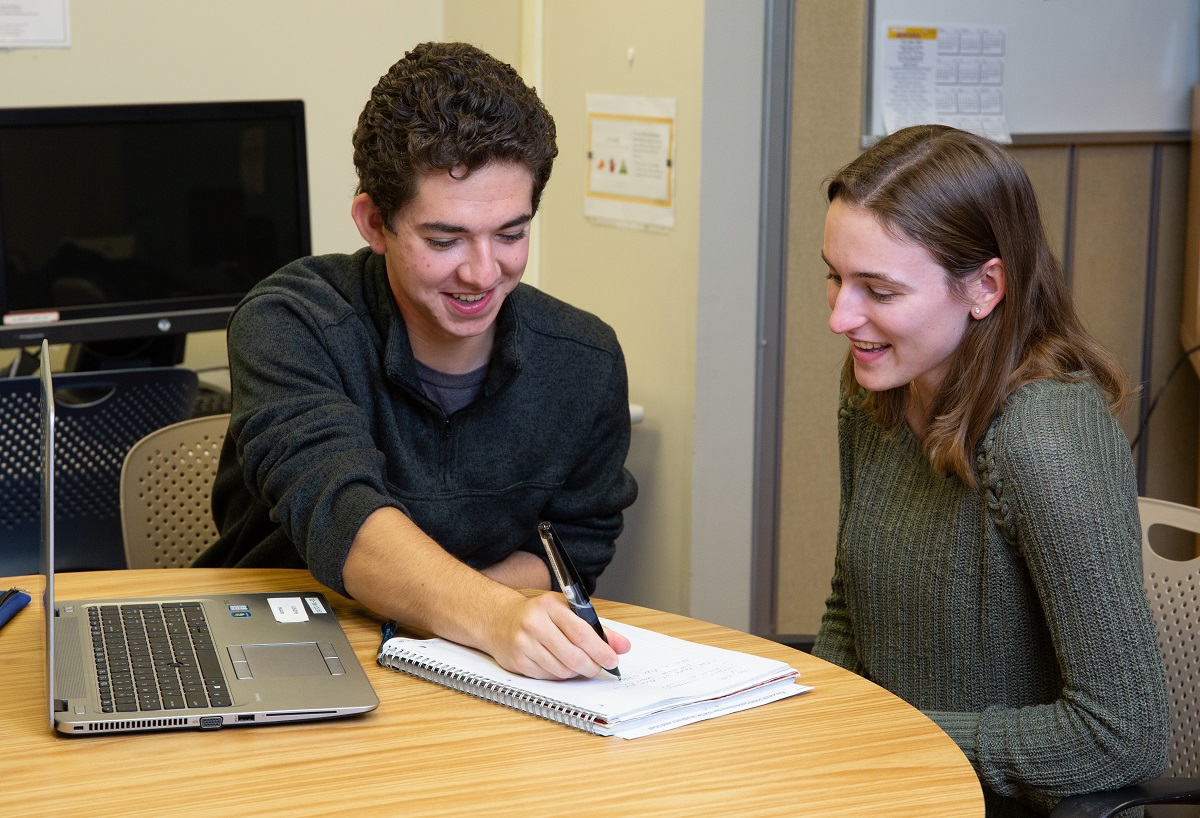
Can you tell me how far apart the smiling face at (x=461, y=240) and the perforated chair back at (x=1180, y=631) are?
83cm

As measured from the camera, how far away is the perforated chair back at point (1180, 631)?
5.09ft

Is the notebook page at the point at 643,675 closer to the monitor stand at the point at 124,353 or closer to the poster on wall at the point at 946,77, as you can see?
the poster on wall at the point at 946,77

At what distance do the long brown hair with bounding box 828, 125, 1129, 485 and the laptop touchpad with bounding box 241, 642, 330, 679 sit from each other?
26.8 inches

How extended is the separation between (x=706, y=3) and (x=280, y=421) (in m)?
Result: 1.30

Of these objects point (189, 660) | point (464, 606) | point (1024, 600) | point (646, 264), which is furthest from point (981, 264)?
point (646, 264)

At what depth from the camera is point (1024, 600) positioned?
1.38 meters

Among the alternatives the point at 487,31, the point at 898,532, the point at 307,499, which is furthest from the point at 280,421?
the point at 487,31

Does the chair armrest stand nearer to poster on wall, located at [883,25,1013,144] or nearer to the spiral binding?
the spiral binding

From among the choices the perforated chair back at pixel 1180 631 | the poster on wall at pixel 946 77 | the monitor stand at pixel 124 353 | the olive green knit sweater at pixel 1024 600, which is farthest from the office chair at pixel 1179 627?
the monitor stand at pixel 124 353

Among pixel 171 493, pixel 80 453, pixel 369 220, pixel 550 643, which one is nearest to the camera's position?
pixel 550 643

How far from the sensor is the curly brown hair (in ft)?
5.15

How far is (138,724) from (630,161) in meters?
1.72

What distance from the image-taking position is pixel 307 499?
146cm

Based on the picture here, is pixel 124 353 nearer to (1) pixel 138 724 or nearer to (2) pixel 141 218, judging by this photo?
(2) pixel 141 218
